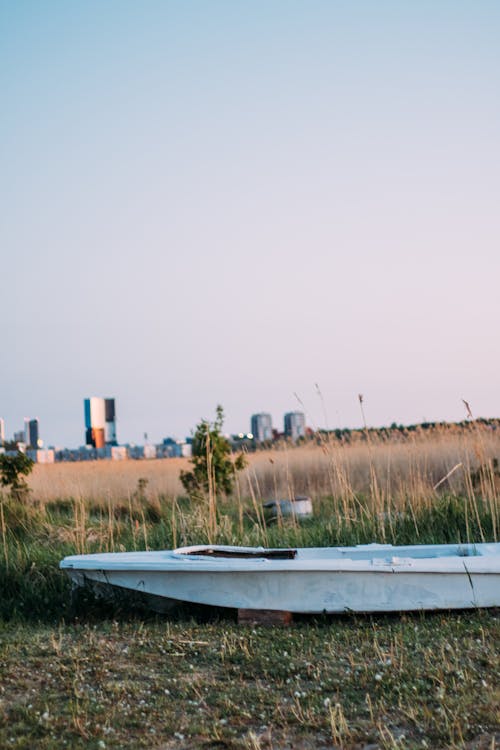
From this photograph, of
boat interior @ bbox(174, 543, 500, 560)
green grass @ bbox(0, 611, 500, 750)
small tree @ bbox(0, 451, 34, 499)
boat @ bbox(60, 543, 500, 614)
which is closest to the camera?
green grass @ bbox(0, 611, 500, 750)

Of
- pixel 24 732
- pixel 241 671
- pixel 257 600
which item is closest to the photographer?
pixel 24 732

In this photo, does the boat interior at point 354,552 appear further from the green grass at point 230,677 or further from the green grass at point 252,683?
the green grass at point 252,683

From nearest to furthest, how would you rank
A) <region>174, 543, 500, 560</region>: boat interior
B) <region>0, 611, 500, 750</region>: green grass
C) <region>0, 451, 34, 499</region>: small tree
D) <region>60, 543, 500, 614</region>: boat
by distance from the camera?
<region>0, 611, 500, 750</region>: green grass < <region>60, 543, 500, 614</region>: boat < <region>174, 543, 500, 560</region>: boat interior < <region>0, 451, 34, 499</region>: small tree

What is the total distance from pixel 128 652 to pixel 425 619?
1.78m

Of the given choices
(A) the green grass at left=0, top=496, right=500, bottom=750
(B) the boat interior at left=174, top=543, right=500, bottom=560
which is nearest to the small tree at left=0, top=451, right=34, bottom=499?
(A) the green grass at left=0, top=496, right=500, bottom=750

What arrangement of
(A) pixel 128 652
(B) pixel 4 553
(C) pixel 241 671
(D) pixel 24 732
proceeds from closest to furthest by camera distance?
1. (D) pixel 24 732
2. (C) pixel 241 671
3. (A) pixel 128 652
4. (B) pixel 4 553

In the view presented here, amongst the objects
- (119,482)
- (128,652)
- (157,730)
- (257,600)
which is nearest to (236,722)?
(157,730)

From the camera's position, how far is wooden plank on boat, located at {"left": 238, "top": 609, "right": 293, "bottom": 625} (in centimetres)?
493

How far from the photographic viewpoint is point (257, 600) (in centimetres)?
496

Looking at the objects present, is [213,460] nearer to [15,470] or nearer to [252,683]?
[15,470]

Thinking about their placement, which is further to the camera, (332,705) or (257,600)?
(257,600)

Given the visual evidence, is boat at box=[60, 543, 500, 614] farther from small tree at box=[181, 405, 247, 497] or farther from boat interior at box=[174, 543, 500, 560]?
small tree at box=[181, 405, 247, 497]

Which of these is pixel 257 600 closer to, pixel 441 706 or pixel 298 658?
pixel 298 658

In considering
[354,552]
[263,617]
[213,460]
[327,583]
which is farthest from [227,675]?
[213,460]
